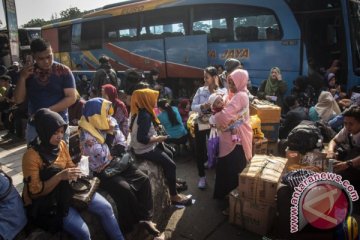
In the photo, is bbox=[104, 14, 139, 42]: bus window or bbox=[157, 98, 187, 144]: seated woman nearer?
bbox=[157, 98, 187, 144]: seated woman

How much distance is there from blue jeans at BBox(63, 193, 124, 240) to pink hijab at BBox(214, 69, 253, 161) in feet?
5.14

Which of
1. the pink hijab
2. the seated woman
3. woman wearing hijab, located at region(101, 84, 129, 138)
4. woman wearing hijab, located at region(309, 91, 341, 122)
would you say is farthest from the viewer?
woman wearing hijab, located at region(309, 91, 341, 122)

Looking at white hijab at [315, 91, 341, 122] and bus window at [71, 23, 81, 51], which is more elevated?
bus window at [71, 23, 81, 51]

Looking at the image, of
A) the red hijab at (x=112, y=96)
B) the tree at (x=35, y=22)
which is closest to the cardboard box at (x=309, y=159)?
the red hijab at (x=112, y=96)

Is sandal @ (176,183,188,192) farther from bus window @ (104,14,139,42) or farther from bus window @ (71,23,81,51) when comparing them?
bus window @ (71,23,81,51)

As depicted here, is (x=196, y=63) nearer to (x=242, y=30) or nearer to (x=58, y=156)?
(x=242, y=30)

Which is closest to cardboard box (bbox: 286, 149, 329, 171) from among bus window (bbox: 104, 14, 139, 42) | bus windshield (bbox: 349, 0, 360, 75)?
bus windshield (bbox: 349, 0, 360, 75)

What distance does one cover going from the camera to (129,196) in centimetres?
282

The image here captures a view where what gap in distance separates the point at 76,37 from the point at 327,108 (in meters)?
10.8

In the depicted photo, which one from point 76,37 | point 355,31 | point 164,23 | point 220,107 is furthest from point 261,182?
point 76,37

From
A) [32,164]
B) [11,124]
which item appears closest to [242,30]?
[11,124]

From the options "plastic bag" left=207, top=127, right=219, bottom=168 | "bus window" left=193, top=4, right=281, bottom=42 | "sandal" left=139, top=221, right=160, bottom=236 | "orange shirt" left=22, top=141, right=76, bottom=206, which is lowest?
"sandal" left=139, top=221, right=160, bottom=236

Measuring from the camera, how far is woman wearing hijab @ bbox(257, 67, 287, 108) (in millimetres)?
6410

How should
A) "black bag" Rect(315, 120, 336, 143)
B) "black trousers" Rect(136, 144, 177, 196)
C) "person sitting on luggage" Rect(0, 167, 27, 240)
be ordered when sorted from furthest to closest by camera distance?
"black bag" Rect(315, 120, 336, 143), "black trousers" Rect(136, 144, 177, 196), "person sitting on luggage" Rect(0, 167, 27, 240)
